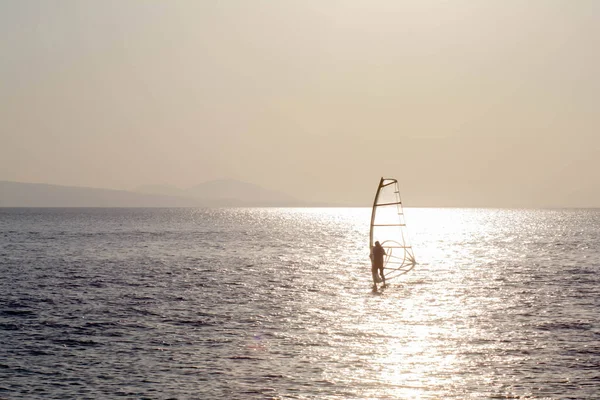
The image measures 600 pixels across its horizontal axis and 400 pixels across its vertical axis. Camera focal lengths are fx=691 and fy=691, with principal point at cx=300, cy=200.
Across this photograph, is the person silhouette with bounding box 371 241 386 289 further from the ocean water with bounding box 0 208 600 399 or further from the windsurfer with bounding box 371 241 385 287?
the ocean water with bounding box 0 208 600 399

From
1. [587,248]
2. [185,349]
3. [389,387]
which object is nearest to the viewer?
[389,387]

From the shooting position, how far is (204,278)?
191ft

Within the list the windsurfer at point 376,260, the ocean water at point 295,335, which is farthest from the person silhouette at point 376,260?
the ocean water at point 295,335

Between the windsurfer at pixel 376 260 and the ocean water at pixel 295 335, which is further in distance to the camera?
the windsurfer at pixel 376 260

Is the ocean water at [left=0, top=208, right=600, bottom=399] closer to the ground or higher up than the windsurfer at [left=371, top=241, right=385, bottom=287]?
closer to the ground

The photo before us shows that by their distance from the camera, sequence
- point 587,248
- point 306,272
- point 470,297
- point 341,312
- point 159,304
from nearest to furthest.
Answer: point 341,312 → point 159,304 → point 470,297 → point 306,272 → point 587,248

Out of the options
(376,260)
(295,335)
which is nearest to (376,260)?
(376,260)

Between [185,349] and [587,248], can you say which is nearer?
[185,349]

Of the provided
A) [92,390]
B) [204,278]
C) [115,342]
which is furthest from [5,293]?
[92,390]

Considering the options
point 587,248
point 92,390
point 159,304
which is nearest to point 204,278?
point 159,304

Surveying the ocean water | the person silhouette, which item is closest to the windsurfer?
the person silhouette

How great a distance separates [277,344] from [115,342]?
7.06 meters

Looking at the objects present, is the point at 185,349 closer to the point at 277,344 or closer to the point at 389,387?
the point at 277,344

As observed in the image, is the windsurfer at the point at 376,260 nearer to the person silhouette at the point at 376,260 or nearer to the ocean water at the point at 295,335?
the person silhouette at the point at 376,260
